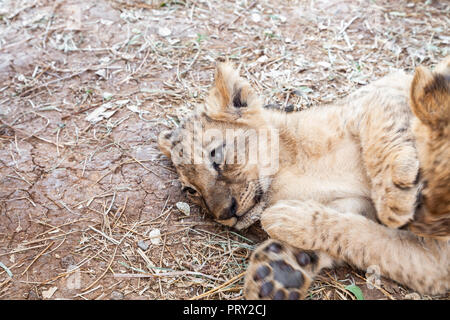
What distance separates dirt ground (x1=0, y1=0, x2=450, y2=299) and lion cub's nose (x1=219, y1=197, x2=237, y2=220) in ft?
0.81

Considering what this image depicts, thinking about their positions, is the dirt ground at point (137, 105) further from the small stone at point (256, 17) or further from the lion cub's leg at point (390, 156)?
the lion cub's leg at point (390, 156)

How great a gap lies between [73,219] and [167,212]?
2.56 ft

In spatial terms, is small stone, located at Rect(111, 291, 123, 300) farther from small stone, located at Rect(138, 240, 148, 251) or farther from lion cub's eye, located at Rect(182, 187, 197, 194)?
lion cub's eye, located at Rect(182, 187, 197, 194)

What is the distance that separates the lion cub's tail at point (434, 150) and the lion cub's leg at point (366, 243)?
432 mm

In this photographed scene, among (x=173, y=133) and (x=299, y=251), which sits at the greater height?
(x=173, y=133)

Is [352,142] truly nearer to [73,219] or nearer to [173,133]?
[173,133]

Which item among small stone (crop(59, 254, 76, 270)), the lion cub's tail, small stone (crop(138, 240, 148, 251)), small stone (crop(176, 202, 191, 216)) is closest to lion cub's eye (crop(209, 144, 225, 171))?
small stone (crop(176, 202, 191, 216))

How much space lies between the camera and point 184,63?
5.25 m

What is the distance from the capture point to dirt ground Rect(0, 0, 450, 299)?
3.13 m

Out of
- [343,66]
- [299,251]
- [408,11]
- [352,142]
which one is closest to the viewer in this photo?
[299,251]

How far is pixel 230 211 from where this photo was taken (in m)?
3.32

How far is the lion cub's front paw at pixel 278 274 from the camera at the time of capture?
279 cm

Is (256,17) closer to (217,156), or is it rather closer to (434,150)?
(217,156)

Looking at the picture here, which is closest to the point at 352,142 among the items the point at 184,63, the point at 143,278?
the point at 143,278
